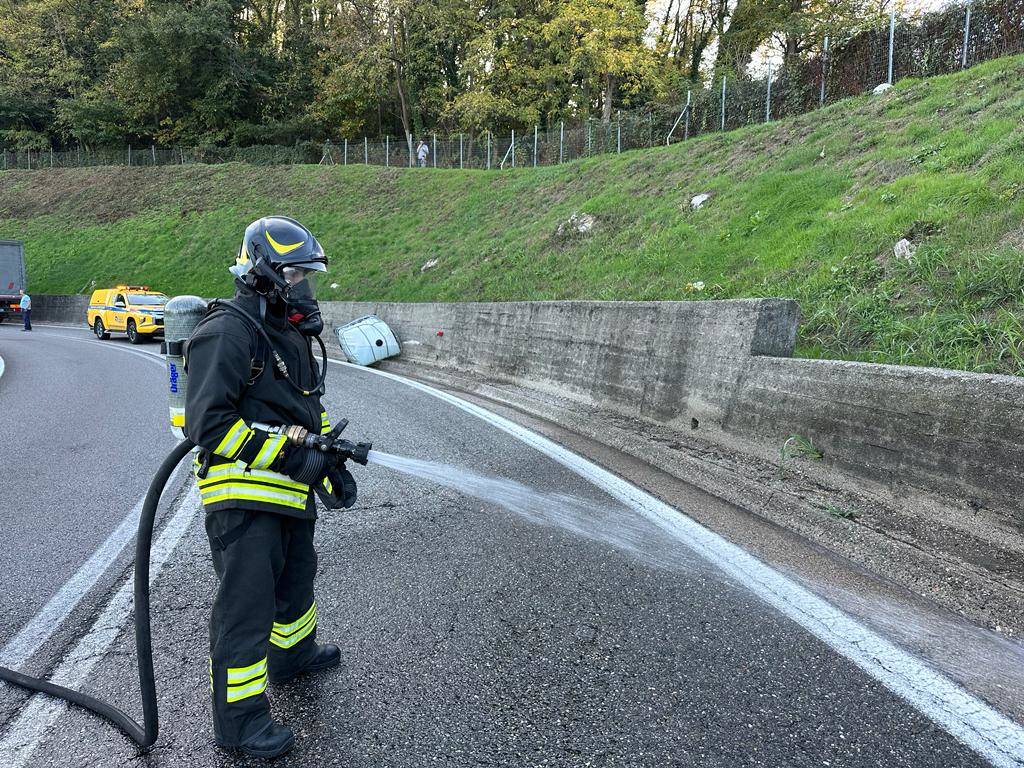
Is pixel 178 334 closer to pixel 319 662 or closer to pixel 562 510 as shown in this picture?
pixel 319 662

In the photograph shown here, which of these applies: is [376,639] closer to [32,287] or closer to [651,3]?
[32,287]

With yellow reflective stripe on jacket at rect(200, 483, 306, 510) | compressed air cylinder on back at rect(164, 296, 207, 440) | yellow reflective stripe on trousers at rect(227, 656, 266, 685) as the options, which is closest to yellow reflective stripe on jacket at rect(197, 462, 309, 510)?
yellow reflective stripe on jacket at rect(200, 483, 306, 510)

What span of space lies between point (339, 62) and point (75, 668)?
2014 inches

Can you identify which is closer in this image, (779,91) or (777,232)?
(777,232)

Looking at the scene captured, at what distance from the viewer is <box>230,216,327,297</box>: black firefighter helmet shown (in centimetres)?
246

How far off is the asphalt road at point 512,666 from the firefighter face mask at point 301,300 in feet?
5.15

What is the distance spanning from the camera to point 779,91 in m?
18.6

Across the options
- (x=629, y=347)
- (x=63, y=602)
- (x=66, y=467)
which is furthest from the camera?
(x=629, y=347)

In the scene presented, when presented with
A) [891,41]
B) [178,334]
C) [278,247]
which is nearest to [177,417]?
[178,334]

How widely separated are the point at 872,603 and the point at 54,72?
64457 mm

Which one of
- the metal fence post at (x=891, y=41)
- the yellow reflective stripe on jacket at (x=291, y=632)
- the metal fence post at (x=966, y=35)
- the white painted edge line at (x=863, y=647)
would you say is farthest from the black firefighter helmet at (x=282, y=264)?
the metal fence post at (x=891, y=41)

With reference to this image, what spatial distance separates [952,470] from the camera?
3867 millimetres

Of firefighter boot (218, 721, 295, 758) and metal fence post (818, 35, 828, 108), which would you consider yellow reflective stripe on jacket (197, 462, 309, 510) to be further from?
metal fence post (818, 35, 828, 108)

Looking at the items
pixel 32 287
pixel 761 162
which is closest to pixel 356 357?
pixel 761 162
